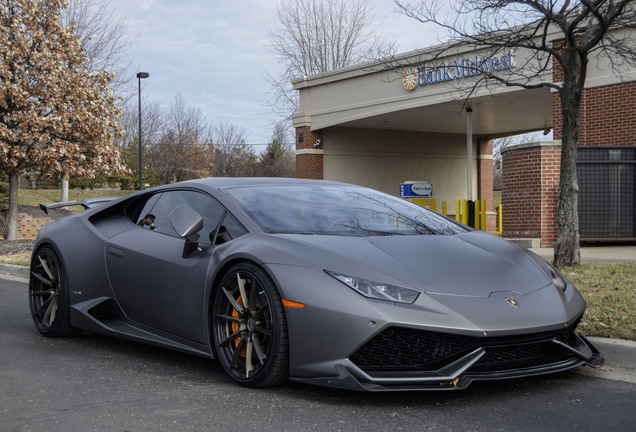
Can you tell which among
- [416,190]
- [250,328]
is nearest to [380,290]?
[250,328]

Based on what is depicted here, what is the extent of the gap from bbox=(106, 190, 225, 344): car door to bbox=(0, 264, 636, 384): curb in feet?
8.14

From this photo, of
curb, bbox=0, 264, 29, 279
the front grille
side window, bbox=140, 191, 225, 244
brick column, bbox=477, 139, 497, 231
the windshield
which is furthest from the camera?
brick column, bbox=477, 139, 497, 231

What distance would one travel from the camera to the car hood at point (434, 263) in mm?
3785

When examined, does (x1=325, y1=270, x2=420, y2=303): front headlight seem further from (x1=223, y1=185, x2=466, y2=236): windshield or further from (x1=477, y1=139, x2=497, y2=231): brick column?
(x1=477, y1=139, x2=497, y2=231): brick column

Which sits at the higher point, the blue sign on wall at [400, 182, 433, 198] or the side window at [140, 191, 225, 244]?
the blue sign on wall at [400, 182, 433, 198]

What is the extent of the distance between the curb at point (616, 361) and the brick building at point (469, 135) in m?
6.26

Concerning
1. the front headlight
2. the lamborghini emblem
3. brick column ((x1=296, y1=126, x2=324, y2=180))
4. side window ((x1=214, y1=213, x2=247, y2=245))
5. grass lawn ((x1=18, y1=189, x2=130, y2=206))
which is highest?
brick column ((x1=296, y1=126, x2=324, y2=180))

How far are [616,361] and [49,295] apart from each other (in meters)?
4.38

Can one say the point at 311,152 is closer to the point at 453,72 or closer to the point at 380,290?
the point at 453,72

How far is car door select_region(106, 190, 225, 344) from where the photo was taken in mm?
4484

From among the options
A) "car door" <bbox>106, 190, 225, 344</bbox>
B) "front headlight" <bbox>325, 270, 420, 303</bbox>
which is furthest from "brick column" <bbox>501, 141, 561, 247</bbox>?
"front headlight" <bbox>325, 270, 420, 303</bbox>

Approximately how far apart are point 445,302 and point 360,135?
24674 millimetres

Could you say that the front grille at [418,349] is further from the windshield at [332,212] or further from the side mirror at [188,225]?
the side mirror at [188,225]

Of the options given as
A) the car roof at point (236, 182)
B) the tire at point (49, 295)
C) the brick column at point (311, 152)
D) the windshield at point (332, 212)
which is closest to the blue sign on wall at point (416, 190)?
the brick column at point (311, 152)
